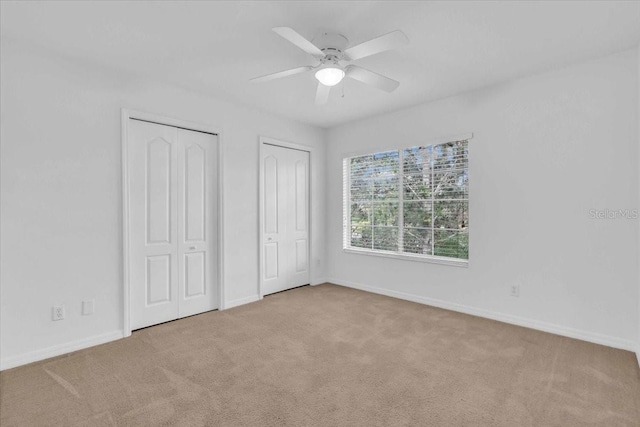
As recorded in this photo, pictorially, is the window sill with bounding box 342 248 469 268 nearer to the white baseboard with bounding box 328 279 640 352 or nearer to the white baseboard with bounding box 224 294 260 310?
the white baseboard with bounding box 328 279 640 352

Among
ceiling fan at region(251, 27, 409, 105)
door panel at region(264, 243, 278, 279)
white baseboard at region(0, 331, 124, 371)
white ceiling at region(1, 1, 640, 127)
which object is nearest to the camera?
ceiling fan at region(251, 27, 409, 105)

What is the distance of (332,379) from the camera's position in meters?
2.32

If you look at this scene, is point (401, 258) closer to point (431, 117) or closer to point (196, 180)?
point (431, 117)

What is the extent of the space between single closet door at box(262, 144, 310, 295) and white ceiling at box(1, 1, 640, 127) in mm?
1484

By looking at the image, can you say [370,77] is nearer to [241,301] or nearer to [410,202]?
[410,202]

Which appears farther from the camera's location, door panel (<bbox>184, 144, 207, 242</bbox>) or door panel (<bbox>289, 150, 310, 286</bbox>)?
door panel (<bbox>289, 150, 310, 286</bbox>)

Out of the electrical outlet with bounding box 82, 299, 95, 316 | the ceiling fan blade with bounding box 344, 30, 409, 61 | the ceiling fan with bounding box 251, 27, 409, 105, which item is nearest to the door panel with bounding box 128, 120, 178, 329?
the electrical outlet with bounding box 82, 299, 95, 316

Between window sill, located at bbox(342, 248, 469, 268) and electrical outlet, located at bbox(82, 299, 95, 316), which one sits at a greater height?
window sill, located at bbox(342, 248, 469, 268)

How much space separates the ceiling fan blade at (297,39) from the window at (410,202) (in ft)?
7.51

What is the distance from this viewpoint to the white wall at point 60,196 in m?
2.56

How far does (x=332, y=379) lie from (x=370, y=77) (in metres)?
2.38

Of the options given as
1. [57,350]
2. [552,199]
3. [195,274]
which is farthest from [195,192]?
[552,199]

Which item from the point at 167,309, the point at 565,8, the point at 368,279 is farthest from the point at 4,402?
the point at 565,8

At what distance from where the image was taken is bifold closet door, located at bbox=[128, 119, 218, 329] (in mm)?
3299
